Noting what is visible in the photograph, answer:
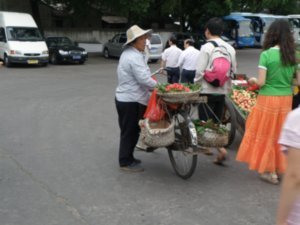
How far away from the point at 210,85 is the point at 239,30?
30460mm

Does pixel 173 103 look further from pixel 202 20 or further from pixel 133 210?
pixel 202 20

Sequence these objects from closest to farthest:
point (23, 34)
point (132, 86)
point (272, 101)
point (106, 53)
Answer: point (272, 101), point (132, 86), point (23, 34), point (106, 53)

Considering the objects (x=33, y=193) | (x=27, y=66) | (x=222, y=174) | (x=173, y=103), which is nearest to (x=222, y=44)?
(x=173, y=103)

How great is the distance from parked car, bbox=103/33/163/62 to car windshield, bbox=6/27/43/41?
204 inches

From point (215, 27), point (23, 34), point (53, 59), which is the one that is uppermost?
point (215, 27)

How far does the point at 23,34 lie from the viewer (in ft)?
70.1

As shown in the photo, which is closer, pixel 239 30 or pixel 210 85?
pixel 210 85

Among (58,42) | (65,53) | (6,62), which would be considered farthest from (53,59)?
(6,62)

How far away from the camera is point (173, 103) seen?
5363 mm

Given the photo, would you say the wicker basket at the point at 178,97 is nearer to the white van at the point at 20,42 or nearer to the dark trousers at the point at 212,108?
the dark trousers at the point at 212,108

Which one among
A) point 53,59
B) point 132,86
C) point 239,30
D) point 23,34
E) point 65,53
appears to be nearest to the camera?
point 132,86

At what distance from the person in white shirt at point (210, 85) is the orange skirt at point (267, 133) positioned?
0.56m

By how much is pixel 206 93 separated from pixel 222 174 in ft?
A: 3.43

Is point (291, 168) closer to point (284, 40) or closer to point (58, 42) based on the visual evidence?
point (284, 40)
